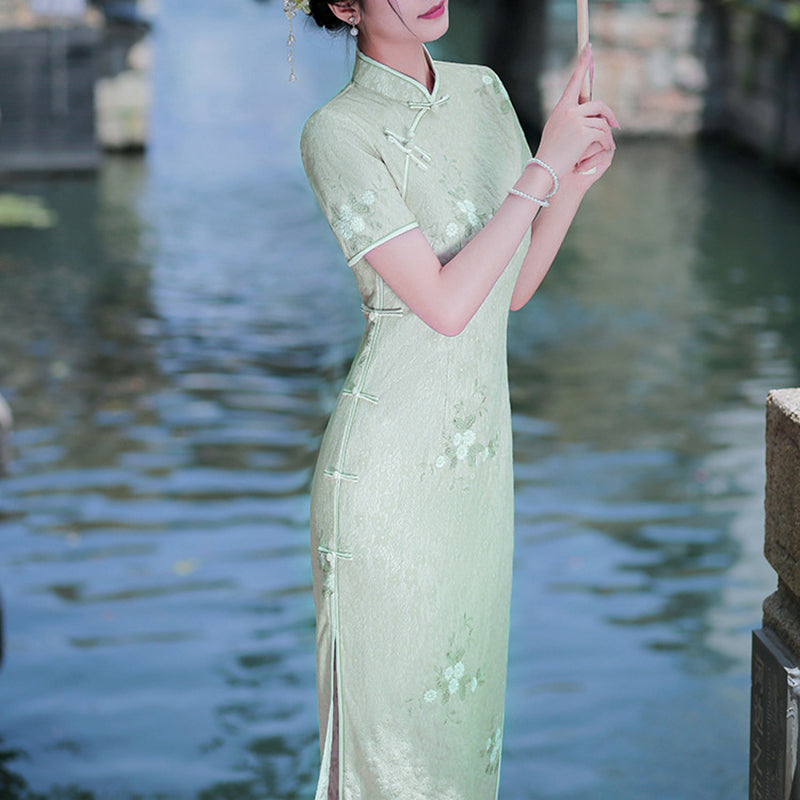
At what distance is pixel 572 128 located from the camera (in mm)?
1885

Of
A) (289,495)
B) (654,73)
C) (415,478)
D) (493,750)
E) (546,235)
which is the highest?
(546,235)

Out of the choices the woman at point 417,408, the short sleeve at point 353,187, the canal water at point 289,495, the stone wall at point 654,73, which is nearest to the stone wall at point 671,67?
the stone wall at point 654,73

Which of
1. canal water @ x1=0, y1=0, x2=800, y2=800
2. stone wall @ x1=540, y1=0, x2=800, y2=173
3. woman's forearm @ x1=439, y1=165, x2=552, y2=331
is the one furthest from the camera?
stone wall @ x1=540, y1=0, x2=800, y2=173

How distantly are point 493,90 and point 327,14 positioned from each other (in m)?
0.27

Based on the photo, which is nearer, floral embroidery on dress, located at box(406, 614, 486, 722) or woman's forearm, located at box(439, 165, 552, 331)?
woman's forearm, located at box(439, 165, 552, 331)

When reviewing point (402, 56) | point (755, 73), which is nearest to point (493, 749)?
point (402, 56)

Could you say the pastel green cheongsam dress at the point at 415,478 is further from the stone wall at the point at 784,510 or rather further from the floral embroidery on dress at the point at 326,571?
the stone wall at the point at 784,510

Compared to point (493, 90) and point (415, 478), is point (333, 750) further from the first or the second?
point (493, 90)

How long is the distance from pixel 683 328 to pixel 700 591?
357 centimetres

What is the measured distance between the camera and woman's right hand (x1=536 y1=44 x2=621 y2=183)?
1873 millimetres

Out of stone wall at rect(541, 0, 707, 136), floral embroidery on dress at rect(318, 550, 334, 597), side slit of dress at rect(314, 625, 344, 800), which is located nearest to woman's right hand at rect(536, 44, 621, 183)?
floral embroidery on dress at rect(318, 550, 334, 597)

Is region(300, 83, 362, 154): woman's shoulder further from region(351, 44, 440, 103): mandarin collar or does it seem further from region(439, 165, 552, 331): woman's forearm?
region(439, 165, 552, 331): woman's forearm

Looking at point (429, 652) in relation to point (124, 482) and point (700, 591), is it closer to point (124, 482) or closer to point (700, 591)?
point (700, 591)

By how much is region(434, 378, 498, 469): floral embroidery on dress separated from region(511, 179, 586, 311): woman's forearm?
0.52ft
